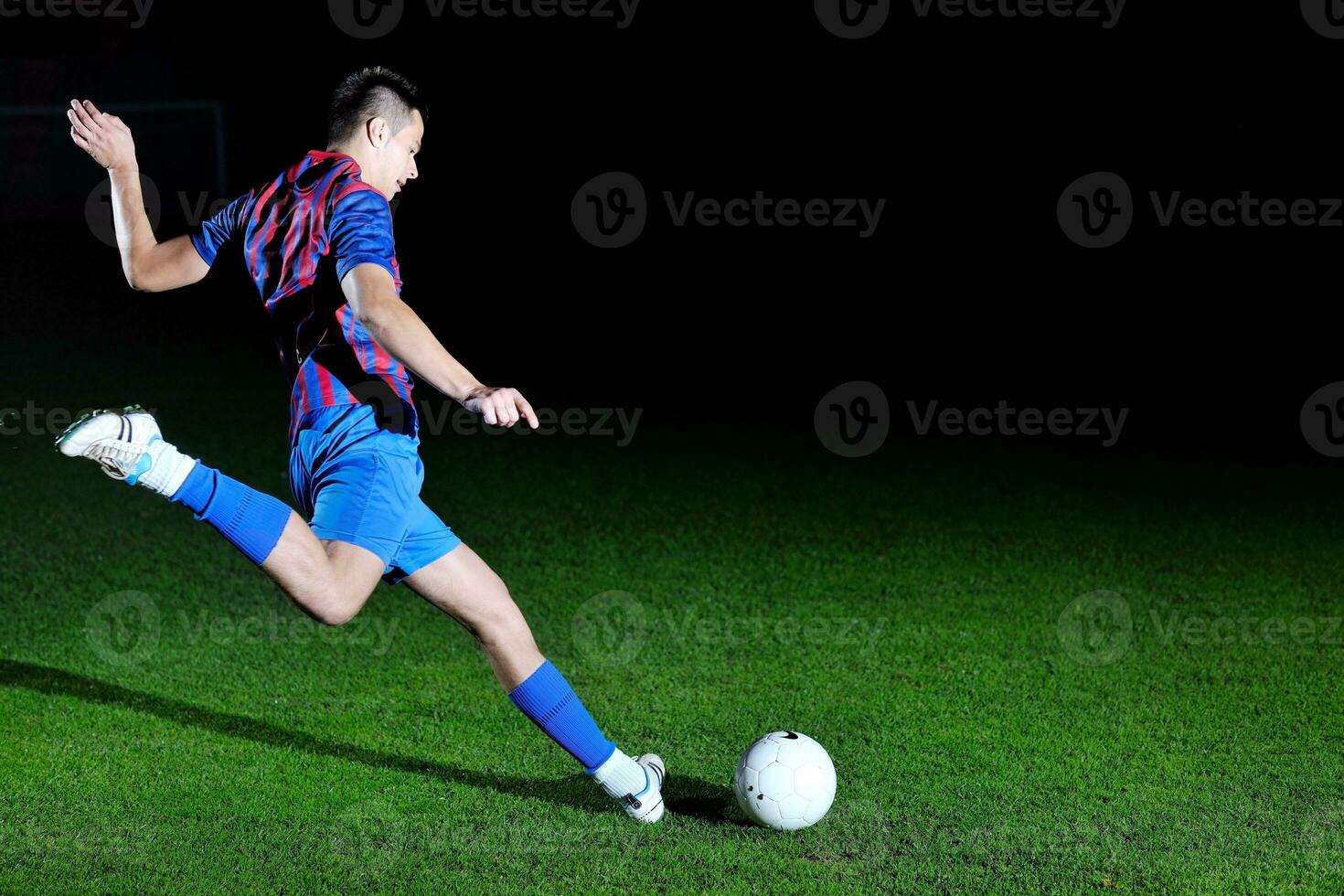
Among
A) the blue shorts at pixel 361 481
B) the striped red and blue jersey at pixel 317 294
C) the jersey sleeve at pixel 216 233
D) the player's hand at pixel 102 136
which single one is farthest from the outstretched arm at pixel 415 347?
the player's hand at pixel 102 136

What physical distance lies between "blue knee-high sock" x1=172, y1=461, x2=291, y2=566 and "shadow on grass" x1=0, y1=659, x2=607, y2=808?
121 centimetres

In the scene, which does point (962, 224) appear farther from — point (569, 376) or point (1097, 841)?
point (1097, 841)

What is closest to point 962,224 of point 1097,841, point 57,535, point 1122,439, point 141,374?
point 1122,439

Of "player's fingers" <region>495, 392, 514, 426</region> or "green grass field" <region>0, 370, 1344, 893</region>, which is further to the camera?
"green grass field" <region>0, 370, 1344, 893</region>

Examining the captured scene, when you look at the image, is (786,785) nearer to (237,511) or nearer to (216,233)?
(237,511)

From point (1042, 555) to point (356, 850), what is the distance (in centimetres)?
367

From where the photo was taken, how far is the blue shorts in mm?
2904

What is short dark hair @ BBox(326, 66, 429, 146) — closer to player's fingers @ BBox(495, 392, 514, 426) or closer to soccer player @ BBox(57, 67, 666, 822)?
soccer player @ BBox(57, 67, 666, 822)

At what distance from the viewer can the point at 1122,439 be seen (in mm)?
8445

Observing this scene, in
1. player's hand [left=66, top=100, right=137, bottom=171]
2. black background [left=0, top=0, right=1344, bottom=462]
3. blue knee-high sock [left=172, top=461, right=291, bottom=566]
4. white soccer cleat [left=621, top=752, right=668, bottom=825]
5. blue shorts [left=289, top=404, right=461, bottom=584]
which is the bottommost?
white soccer cleat [left=621, top=752, right=668, bottom=825]

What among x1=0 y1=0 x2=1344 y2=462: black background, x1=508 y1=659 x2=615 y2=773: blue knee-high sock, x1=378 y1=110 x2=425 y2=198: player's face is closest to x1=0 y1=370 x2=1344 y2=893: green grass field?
x1=508 y1=659 x2=615 y2=773: blue knee-high sock

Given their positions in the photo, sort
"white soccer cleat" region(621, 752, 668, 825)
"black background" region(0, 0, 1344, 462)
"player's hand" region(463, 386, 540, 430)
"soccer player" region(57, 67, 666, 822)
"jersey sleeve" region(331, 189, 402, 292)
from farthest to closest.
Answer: "black background" region(0, 0, 1344, 462), "white soccer cleat" region(621, 752, 668, 825), "jersey sleeve" region(331, 189, 402, 292), "soccer player" region(57, 67, 666, 822), "player's hand" region(463, 386, 540, 430)

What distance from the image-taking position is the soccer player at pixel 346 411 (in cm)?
268

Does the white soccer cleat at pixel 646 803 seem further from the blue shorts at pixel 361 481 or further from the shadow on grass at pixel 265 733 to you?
the blue shorts at pixel 361 481
